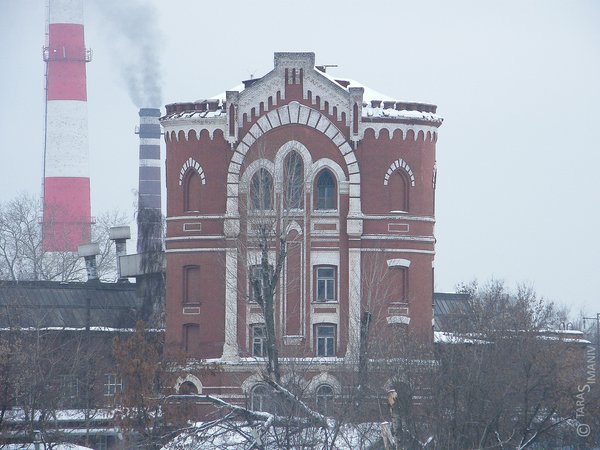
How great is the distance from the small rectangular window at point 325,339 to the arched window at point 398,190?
477 centimetres

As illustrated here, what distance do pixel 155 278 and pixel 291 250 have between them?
35.5 ft

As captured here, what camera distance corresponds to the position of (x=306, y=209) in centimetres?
6812

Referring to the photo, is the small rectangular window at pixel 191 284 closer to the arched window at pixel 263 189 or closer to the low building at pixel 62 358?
the low building at pixel 62 358

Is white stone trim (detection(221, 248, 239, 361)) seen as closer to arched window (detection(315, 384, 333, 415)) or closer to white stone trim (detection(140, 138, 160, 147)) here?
arched window (detection(315, 384, 333, 415))

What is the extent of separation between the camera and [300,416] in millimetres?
51188

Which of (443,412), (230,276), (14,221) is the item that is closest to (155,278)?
(230,276)

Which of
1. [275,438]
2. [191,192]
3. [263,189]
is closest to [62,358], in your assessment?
[191,192]

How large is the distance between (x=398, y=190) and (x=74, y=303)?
44.2ft

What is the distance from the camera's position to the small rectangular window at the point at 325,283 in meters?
68.4

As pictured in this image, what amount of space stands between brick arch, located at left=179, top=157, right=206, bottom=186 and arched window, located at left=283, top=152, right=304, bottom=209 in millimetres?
3018

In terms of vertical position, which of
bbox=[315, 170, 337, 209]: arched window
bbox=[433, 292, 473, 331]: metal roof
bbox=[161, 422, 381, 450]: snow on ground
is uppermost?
bbox=[315, 170, 337, 209]: arched window

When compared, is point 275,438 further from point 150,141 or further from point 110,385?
point 150,141

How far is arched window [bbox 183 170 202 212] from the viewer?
69.4m

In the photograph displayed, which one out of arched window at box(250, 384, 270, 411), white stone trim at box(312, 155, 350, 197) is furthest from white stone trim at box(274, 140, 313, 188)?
arched window at box(250, 384, 270, 411)
